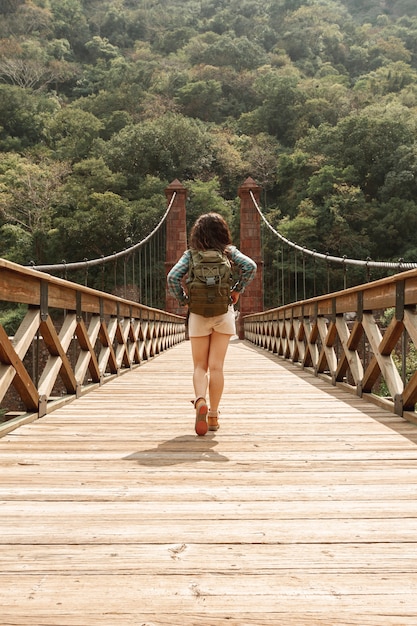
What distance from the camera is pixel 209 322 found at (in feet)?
8.14

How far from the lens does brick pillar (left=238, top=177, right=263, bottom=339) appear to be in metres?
14.2

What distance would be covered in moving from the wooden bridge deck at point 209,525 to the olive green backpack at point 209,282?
530 mm

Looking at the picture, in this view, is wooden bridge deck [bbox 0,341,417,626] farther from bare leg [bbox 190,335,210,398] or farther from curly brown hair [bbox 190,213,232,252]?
curly brown hair [bbox 190,213,232,252]

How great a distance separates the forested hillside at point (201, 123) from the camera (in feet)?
76.0

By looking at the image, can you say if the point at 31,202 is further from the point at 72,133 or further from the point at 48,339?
the point at 48,339

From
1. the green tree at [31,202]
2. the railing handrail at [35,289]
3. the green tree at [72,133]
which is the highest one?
the green tree at [72,133]

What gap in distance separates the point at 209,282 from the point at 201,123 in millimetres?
30582

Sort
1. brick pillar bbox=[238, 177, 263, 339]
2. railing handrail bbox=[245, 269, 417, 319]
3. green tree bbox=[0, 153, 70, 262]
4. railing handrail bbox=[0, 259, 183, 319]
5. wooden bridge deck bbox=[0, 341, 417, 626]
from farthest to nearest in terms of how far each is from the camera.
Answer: green tree bbox=[0, 153, 70, 262], brick pillar bbox=[238, 177, 263, 339], railing handrail bbox=[245, 269, 417, 319], railing handrail bbox=[0, 259, 183, 319], wooden bridge deck bbox=[0, 341, 417, 626]

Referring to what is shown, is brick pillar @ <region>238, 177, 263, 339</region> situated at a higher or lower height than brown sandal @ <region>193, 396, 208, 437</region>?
higher

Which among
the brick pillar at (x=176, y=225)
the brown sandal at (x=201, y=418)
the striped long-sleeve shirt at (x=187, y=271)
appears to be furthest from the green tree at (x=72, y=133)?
the brown sandal at (x=201, y=418)

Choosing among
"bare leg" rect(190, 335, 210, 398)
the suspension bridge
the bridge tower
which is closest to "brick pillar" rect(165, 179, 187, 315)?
the bridge tower

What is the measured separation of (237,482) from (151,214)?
70.6 feet

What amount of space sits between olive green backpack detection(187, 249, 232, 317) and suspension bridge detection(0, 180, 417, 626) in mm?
531

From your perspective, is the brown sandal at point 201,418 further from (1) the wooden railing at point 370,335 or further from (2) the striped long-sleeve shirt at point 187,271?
(1) the wooden railing at point 370,335
